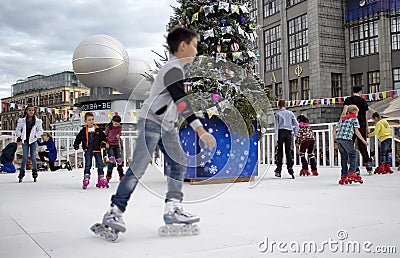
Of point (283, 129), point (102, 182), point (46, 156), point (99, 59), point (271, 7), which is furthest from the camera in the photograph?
point (271, 7)

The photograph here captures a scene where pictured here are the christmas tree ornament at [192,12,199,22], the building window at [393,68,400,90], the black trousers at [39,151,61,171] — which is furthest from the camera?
the building window at [393,68,400,90]

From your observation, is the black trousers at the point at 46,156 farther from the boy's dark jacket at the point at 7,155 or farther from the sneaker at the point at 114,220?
the sneaker at the point at 114,220

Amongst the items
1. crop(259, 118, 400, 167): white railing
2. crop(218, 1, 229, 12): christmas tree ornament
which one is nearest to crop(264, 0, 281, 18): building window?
crop(259, 118, 400, 167): white railing

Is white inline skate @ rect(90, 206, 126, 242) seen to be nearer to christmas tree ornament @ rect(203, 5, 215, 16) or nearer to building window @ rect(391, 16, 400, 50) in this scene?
christmas tree ornament @ rect(203, 5, 215, 16)

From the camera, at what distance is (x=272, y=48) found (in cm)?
3709

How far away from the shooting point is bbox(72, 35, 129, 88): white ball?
2225 cm

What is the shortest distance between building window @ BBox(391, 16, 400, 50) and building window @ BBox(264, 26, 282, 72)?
9.74m

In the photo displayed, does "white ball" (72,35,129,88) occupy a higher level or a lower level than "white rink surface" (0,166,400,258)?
higher

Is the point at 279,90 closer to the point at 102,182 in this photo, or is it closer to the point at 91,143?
the point at 91,143

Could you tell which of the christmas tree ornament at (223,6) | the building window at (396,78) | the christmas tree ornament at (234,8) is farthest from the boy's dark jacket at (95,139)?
the building window at (396,78)

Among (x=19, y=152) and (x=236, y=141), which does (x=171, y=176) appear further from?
(x=19, y=152)

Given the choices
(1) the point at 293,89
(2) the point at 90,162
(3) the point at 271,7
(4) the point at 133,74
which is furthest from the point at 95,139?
(3) the point at 271,7

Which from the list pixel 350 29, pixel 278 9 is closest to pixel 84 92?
pixel 278 9

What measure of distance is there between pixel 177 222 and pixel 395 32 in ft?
94.5
